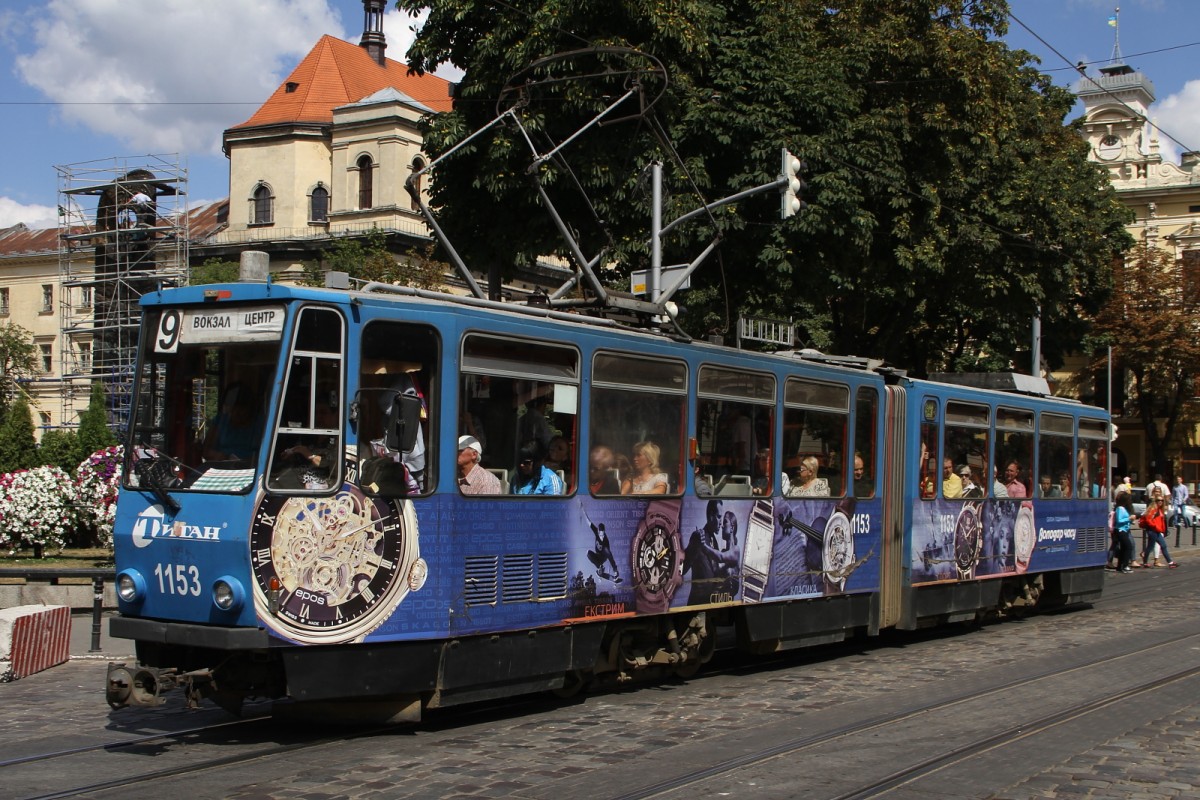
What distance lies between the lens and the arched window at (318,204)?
66.1 m

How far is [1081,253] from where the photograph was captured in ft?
82.7

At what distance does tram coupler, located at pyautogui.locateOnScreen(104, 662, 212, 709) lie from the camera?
814 cm

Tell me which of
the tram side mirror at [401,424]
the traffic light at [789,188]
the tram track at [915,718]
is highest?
the traffic light at [789,188]

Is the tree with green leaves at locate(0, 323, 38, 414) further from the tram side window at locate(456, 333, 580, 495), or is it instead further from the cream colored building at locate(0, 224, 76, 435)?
the tram side window at locate(456, 333, 580, 495)

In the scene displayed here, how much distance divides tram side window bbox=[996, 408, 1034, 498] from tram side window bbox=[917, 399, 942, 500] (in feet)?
5.29

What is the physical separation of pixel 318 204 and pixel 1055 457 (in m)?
54.0

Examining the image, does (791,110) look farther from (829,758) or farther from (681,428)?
(829,758)

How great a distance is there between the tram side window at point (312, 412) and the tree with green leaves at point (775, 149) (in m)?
7.35

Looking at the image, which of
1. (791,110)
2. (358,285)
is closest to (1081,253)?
(791,110)

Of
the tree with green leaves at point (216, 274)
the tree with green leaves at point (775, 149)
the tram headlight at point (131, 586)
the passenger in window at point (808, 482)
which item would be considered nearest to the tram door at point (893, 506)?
the passenger in window at point (808, 482)

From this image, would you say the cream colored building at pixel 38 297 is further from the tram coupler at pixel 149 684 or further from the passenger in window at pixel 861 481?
the tram coupler at pixel 149 684

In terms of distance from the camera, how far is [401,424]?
822cm

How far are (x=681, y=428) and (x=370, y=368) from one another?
10.7 feet

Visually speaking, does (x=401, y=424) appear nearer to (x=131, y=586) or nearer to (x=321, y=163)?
(x=131, y=586)
